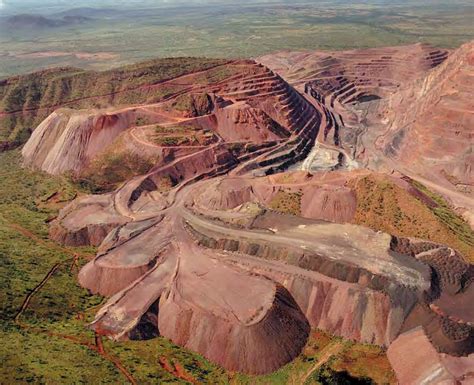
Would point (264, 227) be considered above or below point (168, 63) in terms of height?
below

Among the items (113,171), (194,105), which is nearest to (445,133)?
(194,105)

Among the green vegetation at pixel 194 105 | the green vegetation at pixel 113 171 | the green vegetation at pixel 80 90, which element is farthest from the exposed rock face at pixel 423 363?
the green vegetation at pixel 80 90

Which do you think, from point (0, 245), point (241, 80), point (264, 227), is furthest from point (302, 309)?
point (241, 80)

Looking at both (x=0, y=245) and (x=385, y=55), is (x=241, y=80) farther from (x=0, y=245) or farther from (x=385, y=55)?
(x=385, y=55)

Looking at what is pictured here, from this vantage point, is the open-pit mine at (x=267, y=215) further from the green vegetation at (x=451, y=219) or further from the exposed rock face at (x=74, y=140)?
the green vegetation at (x=451, y=219)

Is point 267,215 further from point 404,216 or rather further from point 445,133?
point 445,133
